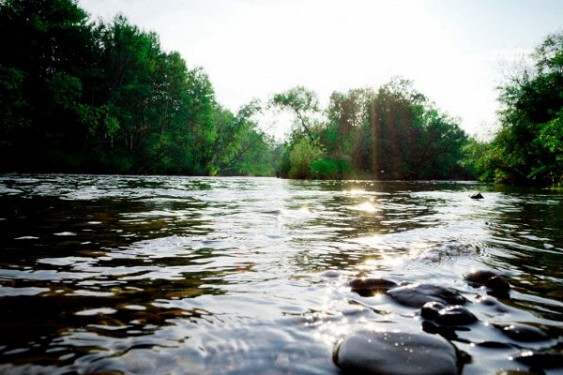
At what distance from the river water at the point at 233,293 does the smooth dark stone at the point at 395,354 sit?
2.9 inches

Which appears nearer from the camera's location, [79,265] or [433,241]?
A: [79,265]

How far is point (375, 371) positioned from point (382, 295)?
115cm

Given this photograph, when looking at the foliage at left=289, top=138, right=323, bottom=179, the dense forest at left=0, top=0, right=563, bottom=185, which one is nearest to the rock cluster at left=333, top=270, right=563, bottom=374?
the dense forest at left=0, top=0, right=563, bottom=185

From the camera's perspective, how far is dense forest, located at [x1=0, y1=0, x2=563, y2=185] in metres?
29.0

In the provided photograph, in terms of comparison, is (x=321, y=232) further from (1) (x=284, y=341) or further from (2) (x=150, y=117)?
(2) (x=150, y=117)

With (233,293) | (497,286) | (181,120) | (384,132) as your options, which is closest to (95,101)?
(181,120)

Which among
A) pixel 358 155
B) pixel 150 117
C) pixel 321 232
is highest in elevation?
pixel 150 117

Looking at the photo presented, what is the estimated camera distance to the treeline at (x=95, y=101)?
3212 centimetres

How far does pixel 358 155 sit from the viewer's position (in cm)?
5034

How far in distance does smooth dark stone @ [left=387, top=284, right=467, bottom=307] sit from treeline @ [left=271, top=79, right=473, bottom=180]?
47.5 m

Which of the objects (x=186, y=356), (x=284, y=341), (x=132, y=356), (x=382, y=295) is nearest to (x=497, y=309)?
(x=382, y=295)

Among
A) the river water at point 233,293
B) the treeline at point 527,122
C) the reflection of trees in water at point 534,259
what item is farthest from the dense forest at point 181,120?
the river water at point 233,293

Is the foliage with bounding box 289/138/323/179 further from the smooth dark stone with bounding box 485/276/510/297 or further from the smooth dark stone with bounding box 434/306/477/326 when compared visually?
the smooth dark stone with bounding box 434/306/477/326

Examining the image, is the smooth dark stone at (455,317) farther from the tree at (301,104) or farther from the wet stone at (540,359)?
the tree at (301,104)
